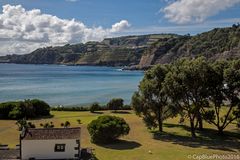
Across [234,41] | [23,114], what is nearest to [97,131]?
[23,114]

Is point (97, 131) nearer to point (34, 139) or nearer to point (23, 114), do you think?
point (34, 139)

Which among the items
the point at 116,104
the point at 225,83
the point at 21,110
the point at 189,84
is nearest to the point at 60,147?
the point at 189,84

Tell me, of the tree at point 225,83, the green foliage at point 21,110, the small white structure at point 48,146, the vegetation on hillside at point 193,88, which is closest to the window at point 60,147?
the small white structure at point 48,146

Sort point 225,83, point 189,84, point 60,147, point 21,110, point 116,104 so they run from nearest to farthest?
1. point 60,147
2. point 189,84
3. point 225,83
4. point 21,110
5. point 116,104

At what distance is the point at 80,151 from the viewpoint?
3061 centimetres

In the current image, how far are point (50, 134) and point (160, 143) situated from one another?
11706 mm

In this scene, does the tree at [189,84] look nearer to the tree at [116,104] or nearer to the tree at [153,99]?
the tree at [153,99]

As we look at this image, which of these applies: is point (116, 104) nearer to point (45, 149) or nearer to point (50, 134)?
point (50, 134)

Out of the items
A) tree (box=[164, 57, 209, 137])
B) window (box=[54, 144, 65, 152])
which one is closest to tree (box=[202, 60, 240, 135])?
tree (box=[164, 57, 209, 137])

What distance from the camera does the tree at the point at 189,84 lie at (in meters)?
37.5

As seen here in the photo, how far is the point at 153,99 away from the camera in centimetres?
4256

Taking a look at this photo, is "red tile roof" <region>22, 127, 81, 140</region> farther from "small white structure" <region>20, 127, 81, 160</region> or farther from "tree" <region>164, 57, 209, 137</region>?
"tree" <region>164, 57, 209, 137</region>

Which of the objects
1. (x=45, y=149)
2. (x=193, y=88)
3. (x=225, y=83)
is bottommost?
(x=45, y=149)

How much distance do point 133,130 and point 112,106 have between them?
21.1 m
